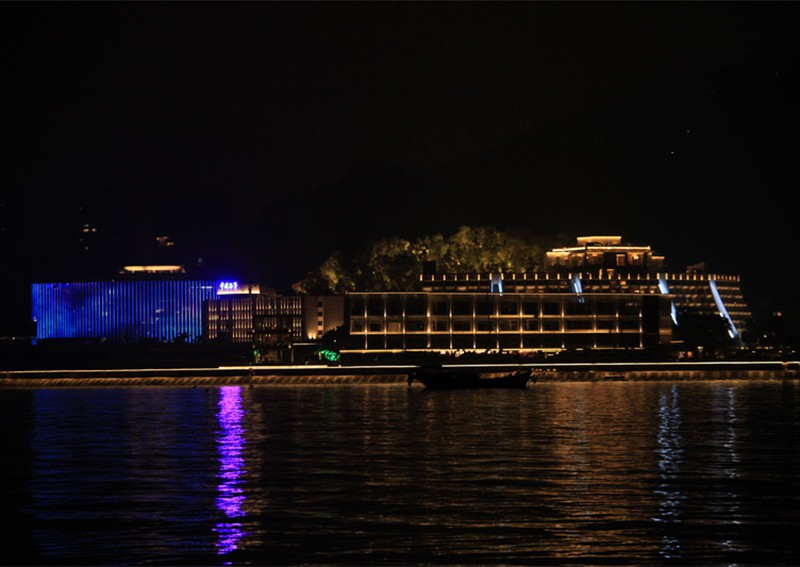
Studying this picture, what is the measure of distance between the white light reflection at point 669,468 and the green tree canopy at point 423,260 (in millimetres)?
98372

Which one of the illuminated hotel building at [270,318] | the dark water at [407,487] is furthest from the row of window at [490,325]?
the dark water at [407,487]

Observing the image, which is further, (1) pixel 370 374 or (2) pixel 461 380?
(1) pixel 370 374

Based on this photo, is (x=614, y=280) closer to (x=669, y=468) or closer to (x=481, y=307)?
(x=481, y=307)

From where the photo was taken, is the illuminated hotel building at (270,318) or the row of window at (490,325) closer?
the row of window at (490,325)

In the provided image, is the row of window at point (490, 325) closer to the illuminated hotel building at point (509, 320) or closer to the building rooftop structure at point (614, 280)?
the illuminated hotel building at point (509, 320)

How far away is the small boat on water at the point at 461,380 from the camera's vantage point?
334ft

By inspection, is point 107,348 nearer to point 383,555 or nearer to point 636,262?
point 636,262

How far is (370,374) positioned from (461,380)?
21726 millimetres

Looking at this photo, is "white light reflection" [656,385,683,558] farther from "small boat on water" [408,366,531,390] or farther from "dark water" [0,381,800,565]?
"small boat on water" [408,366,531,390]

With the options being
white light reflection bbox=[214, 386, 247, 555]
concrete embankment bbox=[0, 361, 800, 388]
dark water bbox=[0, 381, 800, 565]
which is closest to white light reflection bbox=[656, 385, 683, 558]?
dark water bbox=[0, 381, 800, 565]

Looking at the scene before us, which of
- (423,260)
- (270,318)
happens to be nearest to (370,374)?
(270,318)

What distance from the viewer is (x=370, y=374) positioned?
123 meters

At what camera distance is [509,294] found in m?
144

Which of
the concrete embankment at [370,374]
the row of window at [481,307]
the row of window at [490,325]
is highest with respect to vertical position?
the row of window at [481,307]
